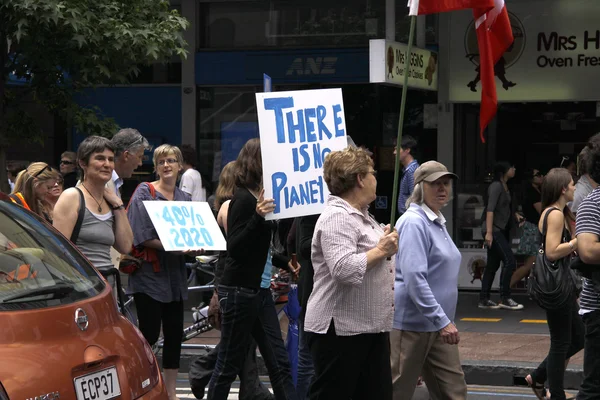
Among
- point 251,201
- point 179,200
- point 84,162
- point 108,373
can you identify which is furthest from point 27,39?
point 108,373

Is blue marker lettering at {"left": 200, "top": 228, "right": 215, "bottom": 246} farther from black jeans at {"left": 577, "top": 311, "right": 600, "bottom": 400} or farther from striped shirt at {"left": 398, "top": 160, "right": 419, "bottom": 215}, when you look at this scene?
striped shirt at {"left": 398, "top": 160, "right": 419, "bottom": 215}

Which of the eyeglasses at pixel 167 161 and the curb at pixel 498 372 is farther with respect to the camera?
the curb at pixel 498 372

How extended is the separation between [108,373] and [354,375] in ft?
4.56

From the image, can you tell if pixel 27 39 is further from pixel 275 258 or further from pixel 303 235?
pixel 303 235

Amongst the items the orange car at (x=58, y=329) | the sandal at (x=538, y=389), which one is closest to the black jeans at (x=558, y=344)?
the sandal at (x=538, y=389)

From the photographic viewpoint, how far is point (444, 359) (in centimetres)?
628

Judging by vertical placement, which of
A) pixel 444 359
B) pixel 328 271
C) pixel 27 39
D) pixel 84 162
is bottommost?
pixel 444 359

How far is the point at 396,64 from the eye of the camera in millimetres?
12898

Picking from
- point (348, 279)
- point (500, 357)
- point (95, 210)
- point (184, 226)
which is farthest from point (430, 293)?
point (500, 357)

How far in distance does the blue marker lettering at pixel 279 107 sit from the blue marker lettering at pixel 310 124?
4.8 inches

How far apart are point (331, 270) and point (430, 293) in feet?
2.76

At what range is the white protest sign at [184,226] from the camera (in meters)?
7.90

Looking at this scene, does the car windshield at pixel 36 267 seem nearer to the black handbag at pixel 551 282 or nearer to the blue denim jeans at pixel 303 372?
the blue denim jeans at pixel 303 372

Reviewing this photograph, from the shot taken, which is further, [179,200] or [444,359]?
[179,200]
